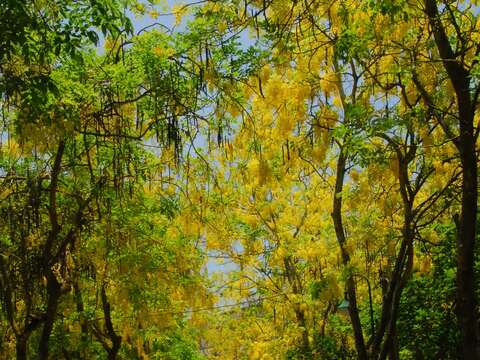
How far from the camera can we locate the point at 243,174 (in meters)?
9.49

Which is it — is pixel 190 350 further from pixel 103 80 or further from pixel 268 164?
pixel 103 80

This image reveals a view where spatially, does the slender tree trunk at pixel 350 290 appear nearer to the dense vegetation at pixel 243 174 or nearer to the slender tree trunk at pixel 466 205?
the dense vegetation at pixel 243 174

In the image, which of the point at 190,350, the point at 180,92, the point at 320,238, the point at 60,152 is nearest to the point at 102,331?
the point at 190,350

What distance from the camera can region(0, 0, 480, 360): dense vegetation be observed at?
4.78 metres

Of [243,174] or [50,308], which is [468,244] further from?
[243,174]

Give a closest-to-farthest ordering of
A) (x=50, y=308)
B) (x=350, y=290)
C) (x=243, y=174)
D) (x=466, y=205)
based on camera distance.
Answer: (x=466, y=205) < (x=50, y=308) < (x=350, y=290) < (x=243, y=174)

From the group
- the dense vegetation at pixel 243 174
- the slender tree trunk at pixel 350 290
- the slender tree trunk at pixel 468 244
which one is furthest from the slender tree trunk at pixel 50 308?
the slender tree trunk at pixel 468 244

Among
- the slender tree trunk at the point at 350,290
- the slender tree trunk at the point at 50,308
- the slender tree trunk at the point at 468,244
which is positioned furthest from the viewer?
the slender tree trunk at the point at 350,290

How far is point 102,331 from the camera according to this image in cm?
1038

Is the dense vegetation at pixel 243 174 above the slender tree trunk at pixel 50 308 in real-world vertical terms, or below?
above

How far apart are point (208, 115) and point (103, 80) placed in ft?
4.28

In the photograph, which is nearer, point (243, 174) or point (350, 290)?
point (350, 290)

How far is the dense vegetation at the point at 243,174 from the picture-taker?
4.78 meters

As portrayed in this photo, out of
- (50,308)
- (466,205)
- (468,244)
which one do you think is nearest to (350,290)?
(468,244)
